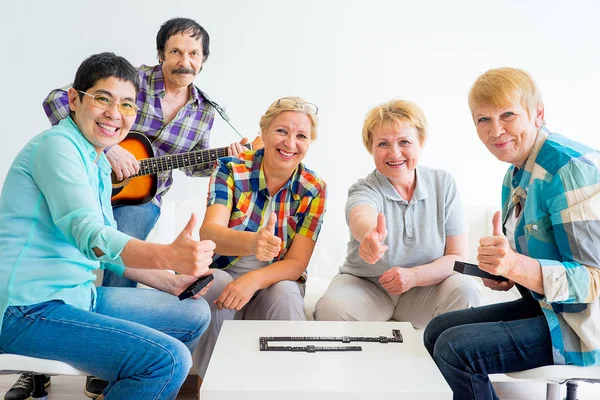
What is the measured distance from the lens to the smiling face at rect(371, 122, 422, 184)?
95.0 inches

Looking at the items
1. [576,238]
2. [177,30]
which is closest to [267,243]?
[576,238]

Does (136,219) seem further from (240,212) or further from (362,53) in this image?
(362,53)

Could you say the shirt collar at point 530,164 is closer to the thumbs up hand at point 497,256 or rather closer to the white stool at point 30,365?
the thumbs up hand at point 497,256

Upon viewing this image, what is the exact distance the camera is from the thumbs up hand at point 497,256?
171 centimetres

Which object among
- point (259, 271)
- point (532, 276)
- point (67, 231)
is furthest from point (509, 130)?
point (67, 231)

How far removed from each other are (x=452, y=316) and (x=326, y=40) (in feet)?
7.16

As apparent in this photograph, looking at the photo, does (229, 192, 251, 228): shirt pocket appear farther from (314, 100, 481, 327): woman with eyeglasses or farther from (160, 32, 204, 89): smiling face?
(160, 32, 204, 89): smiling face

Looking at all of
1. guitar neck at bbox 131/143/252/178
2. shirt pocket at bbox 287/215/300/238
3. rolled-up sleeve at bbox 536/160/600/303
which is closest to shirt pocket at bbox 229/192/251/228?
shirt pocket at bbox 287/215/300/238

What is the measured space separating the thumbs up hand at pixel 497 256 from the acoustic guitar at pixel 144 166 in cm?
139

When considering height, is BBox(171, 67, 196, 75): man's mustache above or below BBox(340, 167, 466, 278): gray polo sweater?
above

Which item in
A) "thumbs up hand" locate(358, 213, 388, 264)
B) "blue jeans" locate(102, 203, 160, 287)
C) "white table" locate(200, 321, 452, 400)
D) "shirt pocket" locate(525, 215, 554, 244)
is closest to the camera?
"white table" locate(200, 321, 452, 400)

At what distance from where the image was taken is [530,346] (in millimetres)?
1792

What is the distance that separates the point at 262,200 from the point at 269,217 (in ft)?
0.27

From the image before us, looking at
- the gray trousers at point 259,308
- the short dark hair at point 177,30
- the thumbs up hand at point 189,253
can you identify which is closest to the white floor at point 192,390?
the gray trousers at point 259,308
